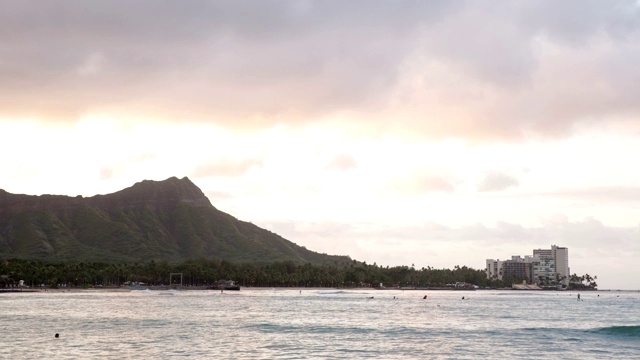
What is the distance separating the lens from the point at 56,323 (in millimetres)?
101375

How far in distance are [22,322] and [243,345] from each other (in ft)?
150

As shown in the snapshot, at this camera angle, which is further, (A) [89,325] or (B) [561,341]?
(A) [89,325]

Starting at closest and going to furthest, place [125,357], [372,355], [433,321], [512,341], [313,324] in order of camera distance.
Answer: [125,357], [372,355], [512,341], [313,324], [433,321]

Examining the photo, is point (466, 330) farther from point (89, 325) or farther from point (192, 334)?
point (89, 325)

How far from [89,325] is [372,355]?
49.1 metres

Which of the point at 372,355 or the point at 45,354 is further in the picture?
the point at 372,355

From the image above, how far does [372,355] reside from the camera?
222 feet

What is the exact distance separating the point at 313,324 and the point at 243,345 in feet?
113

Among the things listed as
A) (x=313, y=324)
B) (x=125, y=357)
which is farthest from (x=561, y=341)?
(x=125, y=357)

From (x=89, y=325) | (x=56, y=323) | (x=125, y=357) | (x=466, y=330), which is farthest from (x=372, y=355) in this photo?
(x=56, y=323)

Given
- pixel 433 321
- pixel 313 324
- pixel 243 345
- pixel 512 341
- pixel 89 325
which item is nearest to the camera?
pixel 243 345

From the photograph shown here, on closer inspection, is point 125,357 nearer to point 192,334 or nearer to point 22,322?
point 192,334

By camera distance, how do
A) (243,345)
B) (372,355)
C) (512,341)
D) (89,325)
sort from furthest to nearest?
(89,325) → (512,341) → (243,345) → (372,355)

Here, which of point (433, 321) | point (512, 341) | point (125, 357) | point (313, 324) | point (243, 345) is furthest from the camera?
point (433, 321)
